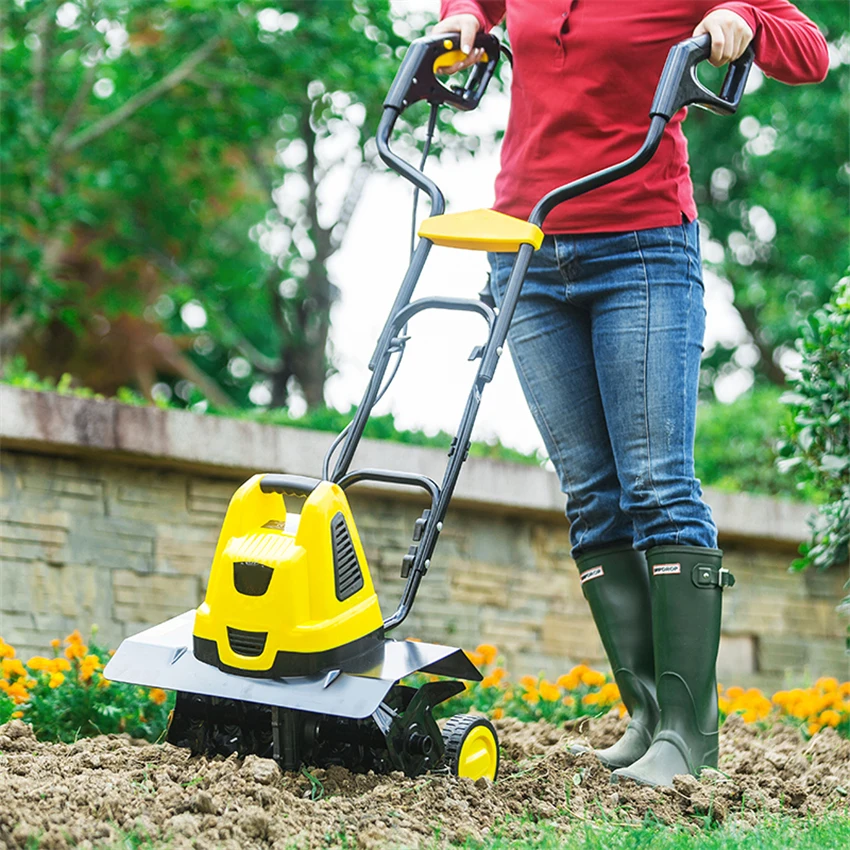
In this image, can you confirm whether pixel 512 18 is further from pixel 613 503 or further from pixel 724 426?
pixel 724 426

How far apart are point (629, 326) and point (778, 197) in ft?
29.9

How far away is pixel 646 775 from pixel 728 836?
0.36m

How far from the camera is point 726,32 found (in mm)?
2477

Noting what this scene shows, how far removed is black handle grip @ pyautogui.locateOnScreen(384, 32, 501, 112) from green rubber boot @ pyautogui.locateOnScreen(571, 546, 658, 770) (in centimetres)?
115

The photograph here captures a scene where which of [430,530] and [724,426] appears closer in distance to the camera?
[430,530]

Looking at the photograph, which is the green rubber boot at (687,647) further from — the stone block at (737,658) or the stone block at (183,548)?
the stone block at (737,658)

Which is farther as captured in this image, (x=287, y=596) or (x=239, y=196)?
(x=239, y=196)

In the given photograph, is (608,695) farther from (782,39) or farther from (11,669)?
(782,39)

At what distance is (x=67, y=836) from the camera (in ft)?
6.11

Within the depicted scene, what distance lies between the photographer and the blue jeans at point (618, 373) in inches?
102

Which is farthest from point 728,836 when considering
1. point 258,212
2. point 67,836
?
point 258,212

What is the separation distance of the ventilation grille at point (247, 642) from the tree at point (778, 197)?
7.86m

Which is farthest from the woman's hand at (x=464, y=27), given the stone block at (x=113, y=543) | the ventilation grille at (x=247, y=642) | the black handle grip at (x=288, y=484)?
the stone block at (x=113, y=543)

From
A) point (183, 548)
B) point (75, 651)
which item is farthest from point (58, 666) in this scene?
point (183, 548)
